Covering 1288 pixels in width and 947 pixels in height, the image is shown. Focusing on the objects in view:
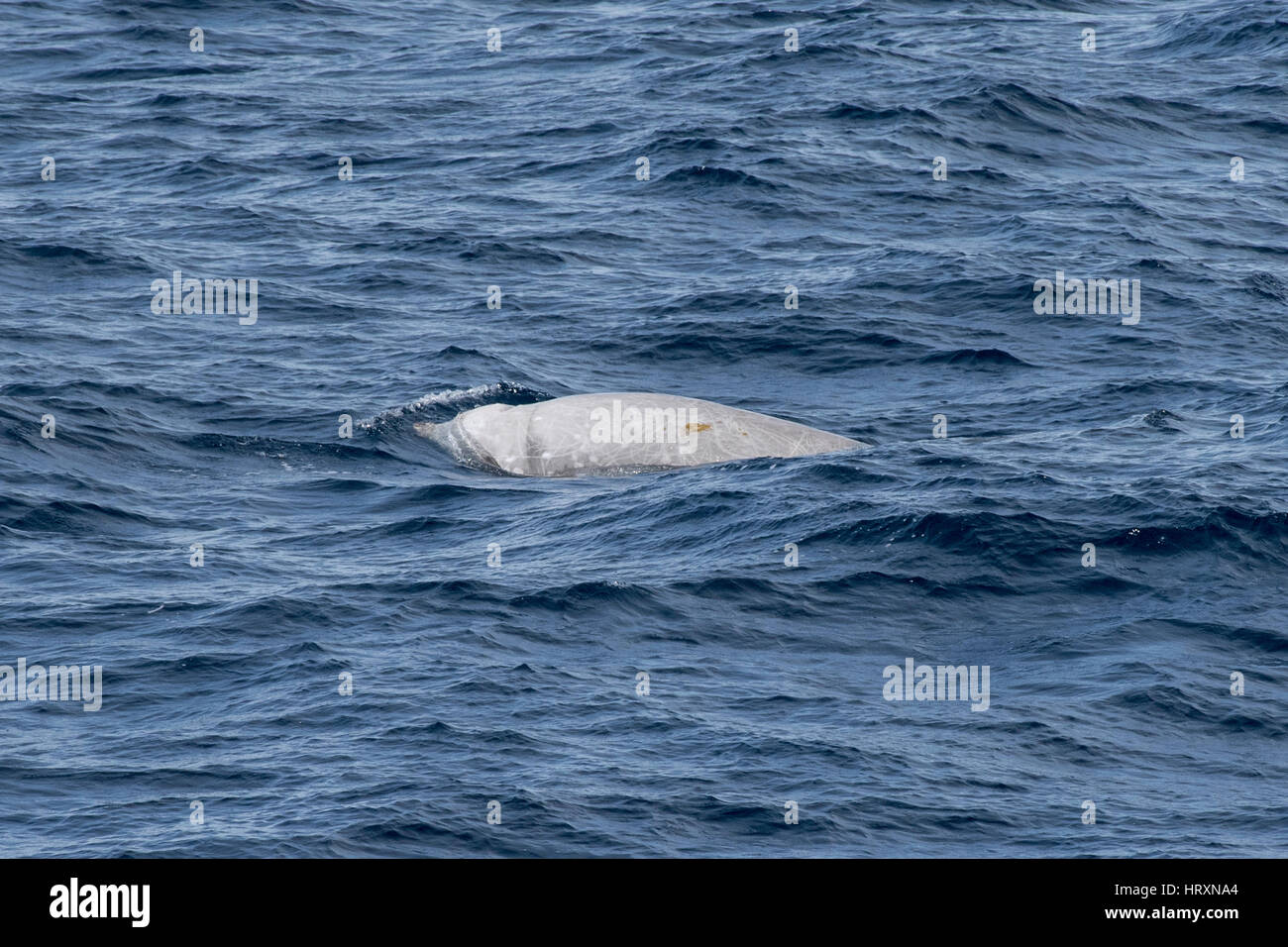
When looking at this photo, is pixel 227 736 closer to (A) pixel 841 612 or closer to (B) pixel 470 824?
(B) pixel 470 824

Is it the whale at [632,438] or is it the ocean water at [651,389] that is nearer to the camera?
the ocean water at [651,389]

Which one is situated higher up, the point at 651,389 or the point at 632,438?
the point at 651,389

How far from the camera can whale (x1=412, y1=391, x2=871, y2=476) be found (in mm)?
28438

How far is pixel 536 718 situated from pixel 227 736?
3.08 m

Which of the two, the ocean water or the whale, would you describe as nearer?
the ocean water

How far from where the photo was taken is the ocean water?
63.3 ft

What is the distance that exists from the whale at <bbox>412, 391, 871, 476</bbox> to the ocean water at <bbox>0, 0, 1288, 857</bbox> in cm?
55

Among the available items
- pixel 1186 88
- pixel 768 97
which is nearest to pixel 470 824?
pixel 768 97

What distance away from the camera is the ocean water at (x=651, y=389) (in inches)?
759

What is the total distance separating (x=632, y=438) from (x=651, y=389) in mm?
3502

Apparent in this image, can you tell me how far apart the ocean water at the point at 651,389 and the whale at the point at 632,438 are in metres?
0.55

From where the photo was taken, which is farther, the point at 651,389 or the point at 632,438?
the point at 651,389

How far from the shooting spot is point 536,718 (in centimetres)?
2033

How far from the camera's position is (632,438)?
28.5 m
